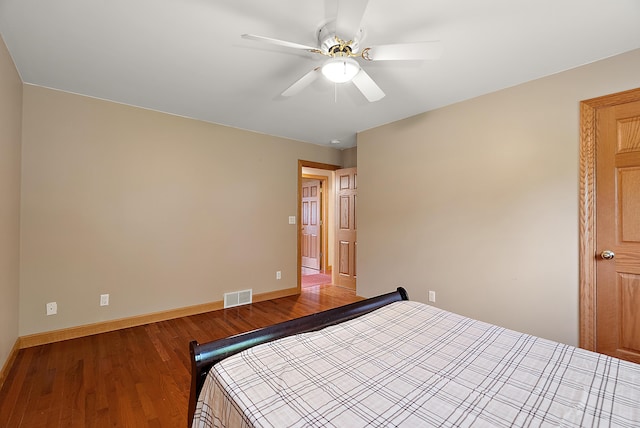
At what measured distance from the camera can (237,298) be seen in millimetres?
3729

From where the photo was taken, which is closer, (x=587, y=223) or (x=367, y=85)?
(x=367, y=85)

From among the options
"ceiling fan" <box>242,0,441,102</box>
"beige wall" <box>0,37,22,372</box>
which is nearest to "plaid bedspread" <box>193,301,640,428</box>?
"ceiling fan" <box>242,0,441,102</box>

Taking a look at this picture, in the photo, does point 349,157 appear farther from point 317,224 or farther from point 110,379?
point 110,379

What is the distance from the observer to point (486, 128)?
8.81 feet

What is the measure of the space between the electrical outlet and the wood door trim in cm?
461

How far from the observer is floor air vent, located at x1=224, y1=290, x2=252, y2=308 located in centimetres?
365

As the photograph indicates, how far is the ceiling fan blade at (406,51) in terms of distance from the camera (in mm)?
1465

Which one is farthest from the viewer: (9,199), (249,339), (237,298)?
(237,298)

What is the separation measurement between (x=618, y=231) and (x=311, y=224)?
189 inches

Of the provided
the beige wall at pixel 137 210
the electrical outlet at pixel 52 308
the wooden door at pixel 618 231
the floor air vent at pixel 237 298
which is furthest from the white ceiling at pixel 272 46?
the floor air vent at pixel 237 298

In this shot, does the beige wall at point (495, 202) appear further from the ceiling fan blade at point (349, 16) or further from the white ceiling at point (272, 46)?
the ceiling fan blade at point (349, 16)

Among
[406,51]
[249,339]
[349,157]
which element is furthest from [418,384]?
[349,157]

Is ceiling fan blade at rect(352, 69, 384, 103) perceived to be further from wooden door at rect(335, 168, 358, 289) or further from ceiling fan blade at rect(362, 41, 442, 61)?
wooden door at rect(335, 168, 358, 289)

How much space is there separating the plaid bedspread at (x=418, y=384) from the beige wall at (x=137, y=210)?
2.50 meters
